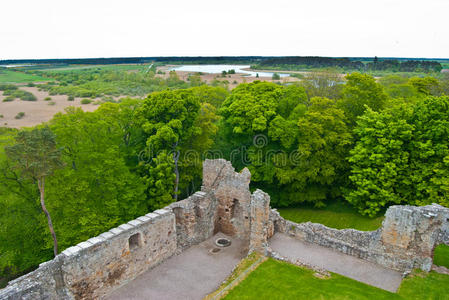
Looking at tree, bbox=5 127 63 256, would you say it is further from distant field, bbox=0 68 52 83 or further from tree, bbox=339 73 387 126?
distant field, bbox=0 68 52 83

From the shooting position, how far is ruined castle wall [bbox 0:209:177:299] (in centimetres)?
1172

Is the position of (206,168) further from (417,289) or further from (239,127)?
(417,289)

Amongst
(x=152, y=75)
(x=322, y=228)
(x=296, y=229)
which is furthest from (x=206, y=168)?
(x=152, y=75)

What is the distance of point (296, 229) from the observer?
17.9 metres

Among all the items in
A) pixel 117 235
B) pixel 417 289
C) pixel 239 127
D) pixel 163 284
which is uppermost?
pixel 239 127

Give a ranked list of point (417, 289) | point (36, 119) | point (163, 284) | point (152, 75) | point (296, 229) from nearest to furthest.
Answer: point (417, 289)
point (163, 284)
point (296, 229)
point (36, 119)
point (152, 75)

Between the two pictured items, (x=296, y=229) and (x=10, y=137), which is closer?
(x=296, y=229)

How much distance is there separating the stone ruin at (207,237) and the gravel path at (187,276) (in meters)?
0.43

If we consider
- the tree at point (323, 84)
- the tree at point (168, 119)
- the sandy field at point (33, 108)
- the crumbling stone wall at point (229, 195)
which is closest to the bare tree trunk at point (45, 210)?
the tree at point (168, 119)

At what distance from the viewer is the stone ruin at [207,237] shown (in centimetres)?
1241

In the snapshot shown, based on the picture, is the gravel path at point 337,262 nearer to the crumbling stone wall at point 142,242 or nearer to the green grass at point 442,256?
the crumbling stone wall at point 142,242

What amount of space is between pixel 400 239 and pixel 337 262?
3115 mm

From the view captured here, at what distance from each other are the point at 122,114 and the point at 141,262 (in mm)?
11504

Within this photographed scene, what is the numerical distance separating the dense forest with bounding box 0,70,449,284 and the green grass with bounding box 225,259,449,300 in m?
7.51
